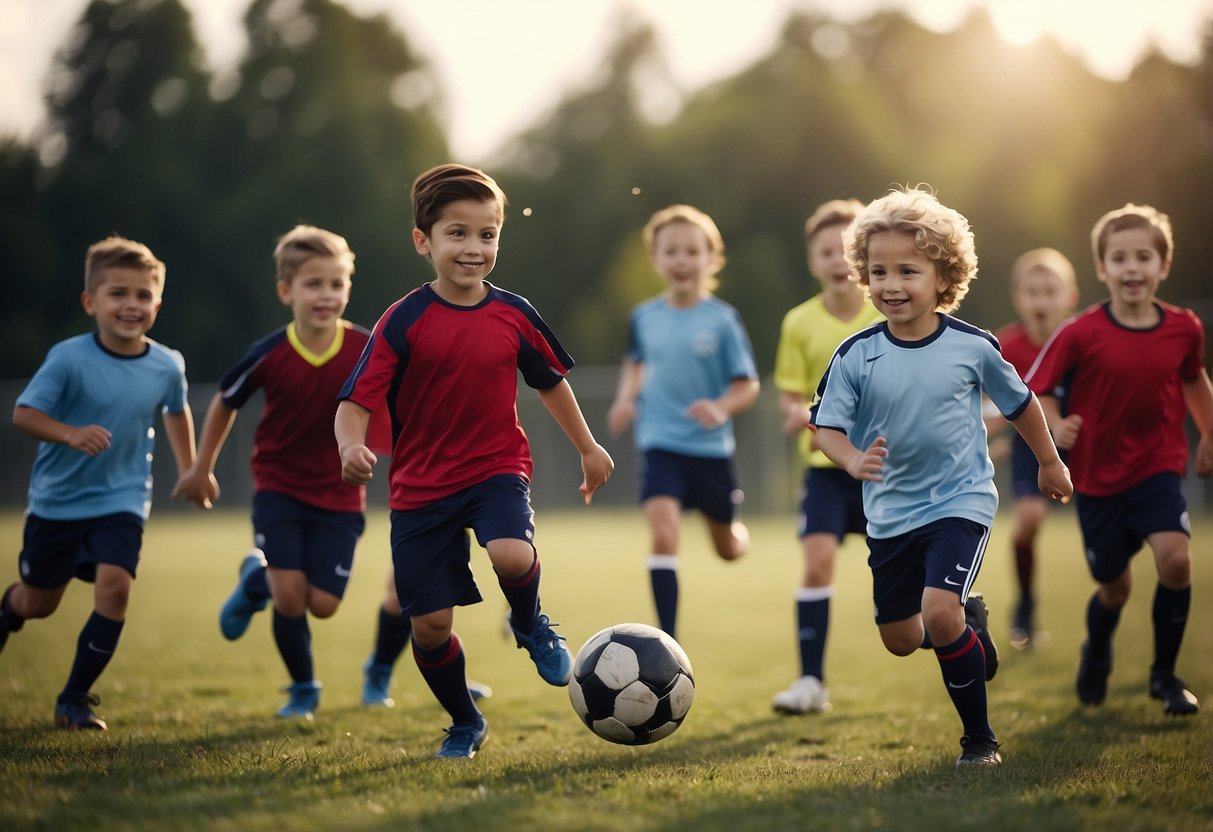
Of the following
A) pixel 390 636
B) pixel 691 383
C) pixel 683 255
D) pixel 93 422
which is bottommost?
pixel 390 636

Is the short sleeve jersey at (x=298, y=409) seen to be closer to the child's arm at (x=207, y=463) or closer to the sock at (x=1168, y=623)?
the child's arm at (x=207, y=463)

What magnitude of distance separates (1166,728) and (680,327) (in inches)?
133

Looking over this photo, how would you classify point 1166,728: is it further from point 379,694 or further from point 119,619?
point 119,619

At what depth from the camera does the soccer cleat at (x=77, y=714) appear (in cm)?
564

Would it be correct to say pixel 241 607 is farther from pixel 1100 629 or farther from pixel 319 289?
pixel 1100 629

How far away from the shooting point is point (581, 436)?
5.34 metres

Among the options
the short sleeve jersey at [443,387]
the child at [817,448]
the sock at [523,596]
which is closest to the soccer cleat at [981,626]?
the child at [817,448]

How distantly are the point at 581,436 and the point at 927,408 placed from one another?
1.37m

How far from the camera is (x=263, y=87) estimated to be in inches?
1337

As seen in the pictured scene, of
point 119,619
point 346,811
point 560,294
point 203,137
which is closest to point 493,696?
point 119,619

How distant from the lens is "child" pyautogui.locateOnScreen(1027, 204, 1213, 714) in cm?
616

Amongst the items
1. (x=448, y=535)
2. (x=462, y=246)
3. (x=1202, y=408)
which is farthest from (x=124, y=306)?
(x=1202, y=408)

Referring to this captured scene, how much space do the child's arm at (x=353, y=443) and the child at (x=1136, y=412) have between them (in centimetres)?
325

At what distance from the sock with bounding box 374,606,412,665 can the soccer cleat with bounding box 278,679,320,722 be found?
0.44 m
